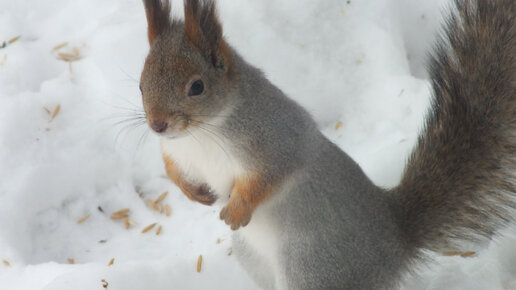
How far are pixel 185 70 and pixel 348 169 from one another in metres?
0.54

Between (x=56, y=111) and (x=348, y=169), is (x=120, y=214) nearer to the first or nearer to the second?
(x=56, y=111)

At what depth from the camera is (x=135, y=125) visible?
243cm

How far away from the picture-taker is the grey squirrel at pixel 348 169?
1649 millimetres

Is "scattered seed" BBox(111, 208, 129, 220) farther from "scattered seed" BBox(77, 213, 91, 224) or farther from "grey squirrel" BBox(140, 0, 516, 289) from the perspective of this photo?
"grey squirrel" BBox(140, 0, 516, 289)

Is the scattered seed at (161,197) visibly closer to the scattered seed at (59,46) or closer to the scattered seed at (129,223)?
the scattered seed at (129,223)

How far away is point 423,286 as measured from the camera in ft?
6.54

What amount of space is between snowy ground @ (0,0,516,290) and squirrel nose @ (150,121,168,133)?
61 cm

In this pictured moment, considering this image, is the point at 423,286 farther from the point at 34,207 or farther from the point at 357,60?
the point at 34,207

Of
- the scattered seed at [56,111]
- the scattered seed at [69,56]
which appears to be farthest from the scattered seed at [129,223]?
the scattered seed at [69,56]

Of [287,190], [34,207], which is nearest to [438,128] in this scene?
[287,190]

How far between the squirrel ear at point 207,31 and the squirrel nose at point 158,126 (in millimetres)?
193

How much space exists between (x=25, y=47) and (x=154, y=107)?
52.5 inches

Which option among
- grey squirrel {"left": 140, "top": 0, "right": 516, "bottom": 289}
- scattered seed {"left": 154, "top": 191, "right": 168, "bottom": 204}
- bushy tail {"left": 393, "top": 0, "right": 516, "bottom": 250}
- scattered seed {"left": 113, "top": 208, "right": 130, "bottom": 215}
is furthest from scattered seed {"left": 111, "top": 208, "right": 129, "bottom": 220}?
bushy tail {"left": 393, "top": 0, "right": 516, "bottom": 250}

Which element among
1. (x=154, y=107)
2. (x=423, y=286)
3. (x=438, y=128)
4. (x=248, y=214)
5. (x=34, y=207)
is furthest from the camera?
(x=34, y=207)
